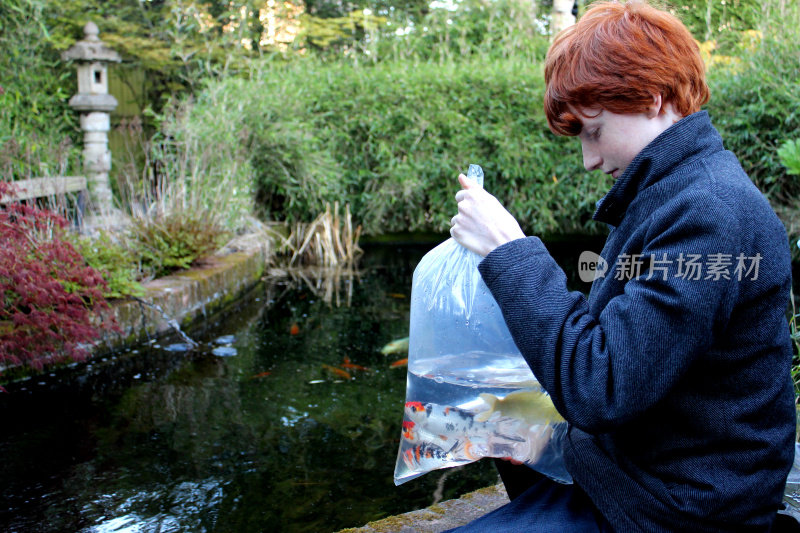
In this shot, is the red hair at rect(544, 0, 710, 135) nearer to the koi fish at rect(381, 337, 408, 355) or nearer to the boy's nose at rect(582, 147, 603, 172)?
the boy's nose at rect(582, 147, 603, 172)

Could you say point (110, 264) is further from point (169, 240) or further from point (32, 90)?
point (32, 90)

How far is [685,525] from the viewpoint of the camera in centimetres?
126

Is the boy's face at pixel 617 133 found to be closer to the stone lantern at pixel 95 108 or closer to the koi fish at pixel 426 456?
the koi fish at pixel 426 456

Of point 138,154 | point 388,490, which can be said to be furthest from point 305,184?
point 388,490

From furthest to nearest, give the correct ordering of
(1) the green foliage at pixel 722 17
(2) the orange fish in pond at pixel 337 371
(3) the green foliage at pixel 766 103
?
(1) the green foliage at pixel 722 17 → (3) the green foliage at pixel 766 103 → (2) the orange fish in pond at pixel 337 371

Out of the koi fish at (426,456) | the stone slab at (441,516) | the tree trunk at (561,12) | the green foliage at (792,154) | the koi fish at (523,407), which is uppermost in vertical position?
the tree trunk at (561,12)

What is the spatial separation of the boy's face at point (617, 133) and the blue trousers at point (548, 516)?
2.14 feet

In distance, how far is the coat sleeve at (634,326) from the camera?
115 cm

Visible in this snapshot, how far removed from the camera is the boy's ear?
1.30 m

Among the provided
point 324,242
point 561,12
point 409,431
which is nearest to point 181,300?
point 324,242

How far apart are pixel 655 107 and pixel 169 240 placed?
5.72 meters


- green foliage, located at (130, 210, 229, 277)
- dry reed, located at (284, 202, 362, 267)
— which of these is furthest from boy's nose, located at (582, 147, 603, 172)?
dry reed, located at (284, 202, 362, 267)

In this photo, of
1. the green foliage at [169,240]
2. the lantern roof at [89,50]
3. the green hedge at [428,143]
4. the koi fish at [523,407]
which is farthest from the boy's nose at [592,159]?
the lantern roof at [89,50]

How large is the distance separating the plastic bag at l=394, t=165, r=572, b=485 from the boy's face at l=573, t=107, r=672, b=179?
306mm
